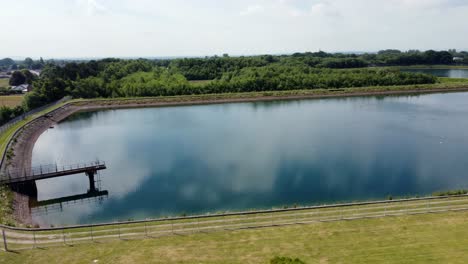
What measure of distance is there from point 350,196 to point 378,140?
1776 cm

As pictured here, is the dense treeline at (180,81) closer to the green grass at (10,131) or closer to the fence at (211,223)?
the green grass at (10,131)

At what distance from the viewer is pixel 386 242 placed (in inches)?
659

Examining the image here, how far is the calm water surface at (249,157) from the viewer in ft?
86.2

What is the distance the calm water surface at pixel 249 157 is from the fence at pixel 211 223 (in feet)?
14.6

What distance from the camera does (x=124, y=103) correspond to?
7056 cm

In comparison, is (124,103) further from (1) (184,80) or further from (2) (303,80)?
(2) (303,80)

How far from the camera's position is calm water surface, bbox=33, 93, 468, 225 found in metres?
26.3

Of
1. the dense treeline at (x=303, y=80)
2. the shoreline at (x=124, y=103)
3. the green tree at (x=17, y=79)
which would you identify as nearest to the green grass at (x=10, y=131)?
the shoreline at (x=124, y=103)

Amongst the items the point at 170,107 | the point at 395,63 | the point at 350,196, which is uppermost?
the point at 395,63

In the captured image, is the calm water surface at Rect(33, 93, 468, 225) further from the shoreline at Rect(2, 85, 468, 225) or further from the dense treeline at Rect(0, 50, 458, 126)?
the dense treeline at Rect(0, 50, 458, 126)

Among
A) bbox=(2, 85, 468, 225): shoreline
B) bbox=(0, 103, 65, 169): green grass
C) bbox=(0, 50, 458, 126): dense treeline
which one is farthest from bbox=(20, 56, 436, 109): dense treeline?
bbox=(0, 103, 65, 169): green grass

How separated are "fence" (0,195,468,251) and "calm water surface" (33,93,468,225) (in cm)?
444

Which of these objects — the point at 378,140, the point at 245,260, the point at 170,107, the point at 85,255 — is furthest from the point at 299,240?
the point at 170,107

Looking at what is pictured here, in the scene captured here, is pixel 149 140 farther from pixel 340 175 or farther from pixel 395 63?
pixel 395 63
